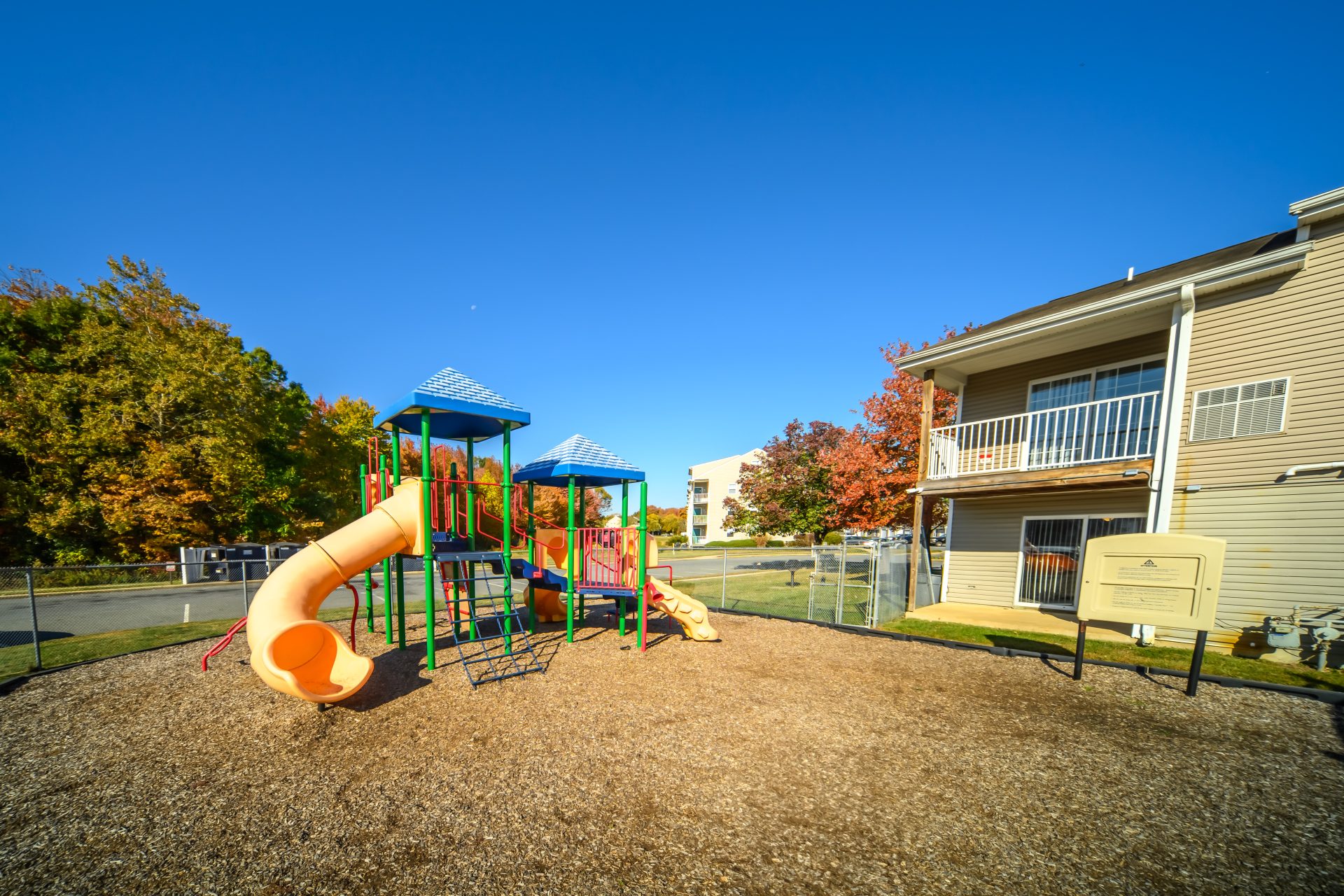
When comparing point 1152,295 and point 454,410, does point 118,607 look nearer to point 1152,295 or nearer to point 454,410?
point 454,410

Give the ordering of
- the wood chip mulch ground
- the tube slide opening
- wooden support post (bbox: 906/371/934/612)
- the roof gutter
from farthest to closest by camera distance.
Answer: wooden support post (bbox: 906/371/934/612) < the roof gutter < the tube slide opening < the wood chip mulch ground

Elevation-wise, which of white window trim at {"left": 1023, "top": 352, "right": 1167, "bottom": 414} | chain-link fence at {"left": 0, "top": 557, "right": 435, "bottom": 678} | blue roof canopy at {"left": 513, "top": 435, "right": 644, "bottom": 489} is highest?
white window trim at {"left": 1023, "top": 352, "right": 1167, "bottom": 414}

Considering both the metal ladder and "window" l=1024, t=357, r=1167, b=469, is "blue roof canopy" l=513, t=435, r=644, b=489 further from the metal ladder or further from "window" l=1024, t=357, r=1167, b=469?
"window" l=1024, t=357, r=1167, b=469

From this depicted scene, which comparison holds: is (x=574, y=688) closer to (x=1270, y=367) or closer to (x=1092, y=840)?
(x=1092, y=840)

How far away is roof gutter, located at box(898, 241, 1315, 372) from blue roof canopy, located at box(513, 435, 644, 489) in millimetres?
8629

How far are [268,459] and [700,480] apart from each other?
44.6m

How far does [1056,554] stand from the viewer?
11.1 meters

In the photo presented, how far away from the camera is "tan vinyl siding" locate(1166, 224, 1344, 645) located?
24.5 feet

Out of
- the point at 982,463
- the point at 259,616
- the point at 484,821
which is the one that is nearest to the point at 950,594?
the point at 982,463

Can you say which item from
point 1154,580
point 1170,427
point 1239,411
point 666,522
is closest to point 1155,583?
point 1154,580

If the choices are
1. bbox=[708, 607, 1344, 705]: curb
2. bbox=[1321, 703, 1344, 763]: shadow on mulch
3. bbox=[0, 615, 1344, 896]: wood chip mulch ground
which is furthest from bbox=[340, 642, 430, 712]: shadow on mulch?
bbox=[1321, 703, 1344, 763]: shadow on mulch

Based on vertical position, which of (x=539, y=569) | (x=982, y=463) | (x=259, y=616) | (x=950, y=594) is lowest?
(x=950, y=594)

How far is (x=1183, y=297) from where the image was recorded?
8.55 meters

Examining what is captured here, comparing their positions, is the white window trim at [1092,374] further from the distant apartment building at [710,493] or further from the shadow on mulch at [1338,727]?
the distant apartment building at [710,493]
